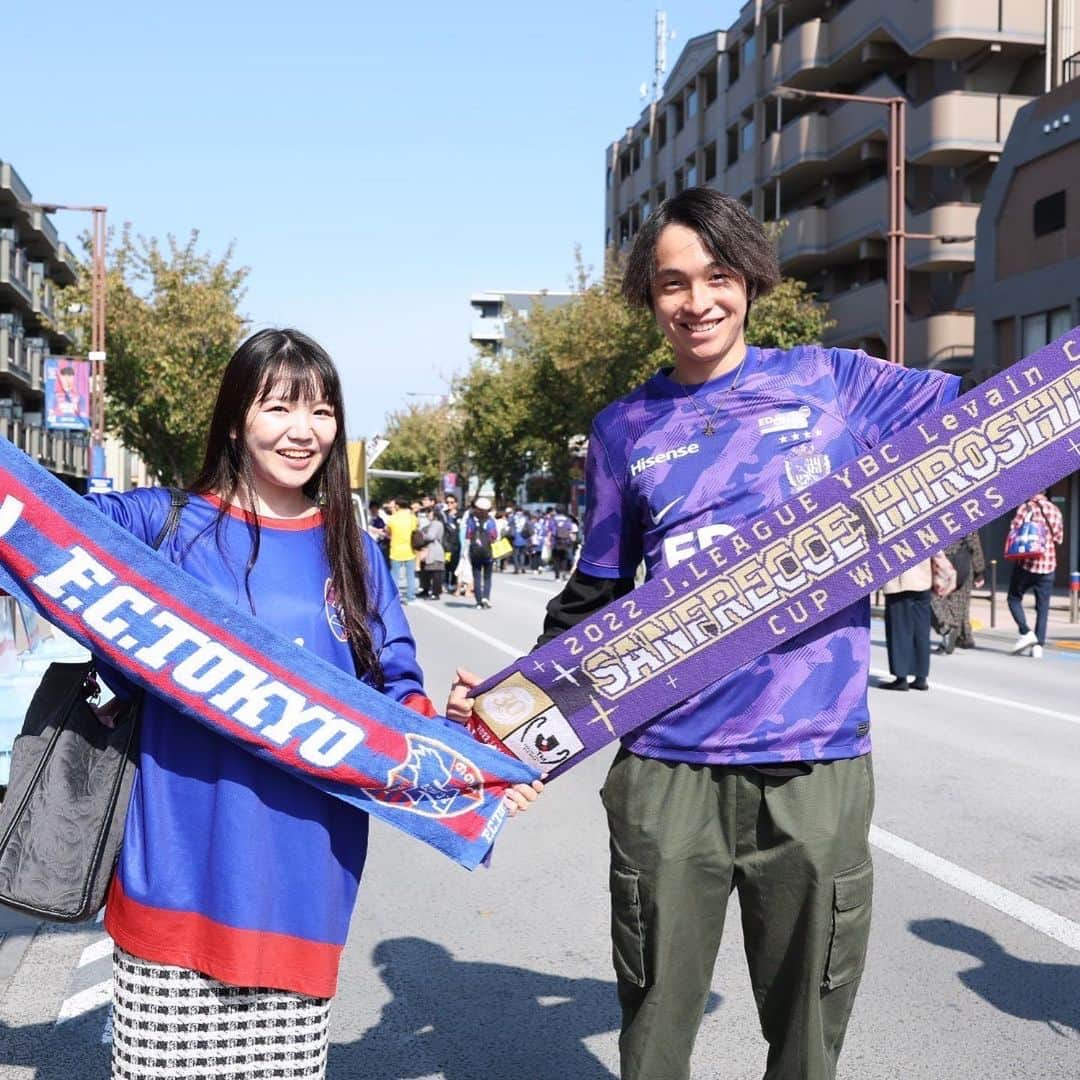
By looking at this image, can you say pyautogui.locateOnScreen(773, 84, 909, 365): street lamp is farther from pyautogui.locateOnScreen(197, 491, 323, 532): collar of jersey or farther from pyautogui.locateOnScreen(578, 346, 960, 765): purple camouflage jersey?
pyautogui.locateOnScreen(197, 491, 323, 532): collar of jersey

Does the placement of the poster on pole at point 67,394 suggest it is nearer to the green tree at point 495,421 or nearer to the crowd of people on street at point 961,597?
the crowd of people on street at point 961,597

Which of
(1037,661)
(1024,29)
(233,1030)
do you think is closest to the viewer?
(233,1030)

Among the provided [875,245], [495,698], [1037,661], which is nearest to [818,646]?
[495,698]

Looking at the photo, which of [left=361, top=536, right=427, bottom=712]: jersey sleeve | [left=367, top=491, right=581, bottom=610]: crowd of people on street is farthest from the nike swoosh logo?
[left=367, top=491, right=581, bottom=610]: crowd of people on street

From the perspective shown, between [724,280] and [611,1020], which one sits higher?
[724,280]

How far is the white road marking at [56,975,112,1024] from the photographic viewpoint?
4430 mm

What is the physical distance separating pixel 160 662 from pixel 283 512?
373mm

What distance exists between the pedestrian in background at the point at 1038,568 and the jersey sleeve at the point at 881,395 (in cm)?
1142

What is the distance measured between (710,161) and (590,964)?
5600 centimetres

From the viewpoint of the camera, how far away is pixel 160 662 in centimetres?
279

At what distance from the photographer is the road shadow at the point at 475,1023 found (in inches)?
158

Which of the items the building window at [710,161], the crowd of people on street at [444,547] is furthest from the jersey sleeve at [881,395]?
the building window at [710,161]

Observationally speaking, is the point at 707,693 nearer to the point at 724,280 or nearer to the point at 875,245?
the point at 724,280

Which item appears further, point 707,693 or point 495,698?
point 495,698
